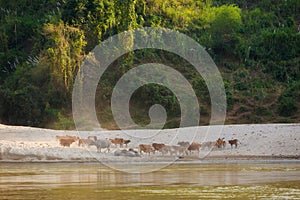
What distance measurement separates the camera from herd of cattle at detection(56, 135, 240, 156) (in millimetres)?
30672

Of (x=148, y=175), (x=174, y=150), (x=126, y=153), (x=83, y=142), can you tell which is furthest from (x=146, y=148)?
(x=148, y=175)

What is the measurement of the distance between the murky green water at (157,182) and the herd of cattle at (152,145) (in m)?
2.70

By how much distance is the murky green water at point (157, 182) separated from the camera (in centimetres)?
1805

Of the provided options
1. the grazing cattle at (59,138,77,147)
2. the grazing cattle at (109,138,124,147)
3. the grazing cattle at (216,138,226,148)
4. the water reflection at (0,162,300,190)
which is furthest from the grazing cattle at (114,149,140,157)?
the grazing cattle at (216,138,226,148)

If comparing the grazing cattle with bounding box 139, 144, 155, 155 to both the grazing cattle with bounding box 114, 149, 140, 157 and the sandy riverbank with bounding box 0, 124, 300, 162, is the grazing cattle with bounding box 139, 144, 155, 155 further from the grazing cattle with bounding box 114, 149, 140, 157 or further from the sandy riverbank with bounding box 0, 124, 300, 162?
the grazing cattle with bounding box 114, 149, 140, 157

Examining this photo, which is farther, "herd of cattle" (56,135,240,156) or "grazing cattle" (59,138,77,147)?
"grazing cattle" (59,138,77,147)

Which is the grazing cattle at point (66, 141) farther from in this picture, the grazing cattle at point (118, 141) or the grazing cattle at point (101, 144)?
the grazing cattle at point (118, 141)

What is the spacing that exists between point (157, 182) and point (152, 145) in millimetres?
9824

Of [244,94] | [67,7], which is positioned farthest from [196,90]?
[67,7]

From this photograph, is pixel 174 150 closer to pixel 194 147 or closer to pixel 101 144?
pixel 194 147

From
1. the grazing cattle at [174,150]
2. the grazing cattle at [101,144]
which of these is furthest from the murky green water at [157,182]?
the grazing cattle at [101,144]

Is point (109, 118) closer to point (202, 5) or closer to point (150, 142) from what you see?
point (150, 142)

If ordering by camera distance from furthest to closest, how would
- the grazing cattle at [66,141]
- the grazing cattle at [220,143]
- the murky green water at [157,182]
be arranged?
1. the grazing cattle at [220,143]
2. the grazing cattle at [66,141]
3. the murky green water at [157,182]

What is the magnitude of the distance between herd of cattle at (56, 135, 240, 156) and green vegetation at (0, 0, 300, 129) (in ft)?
23.7
